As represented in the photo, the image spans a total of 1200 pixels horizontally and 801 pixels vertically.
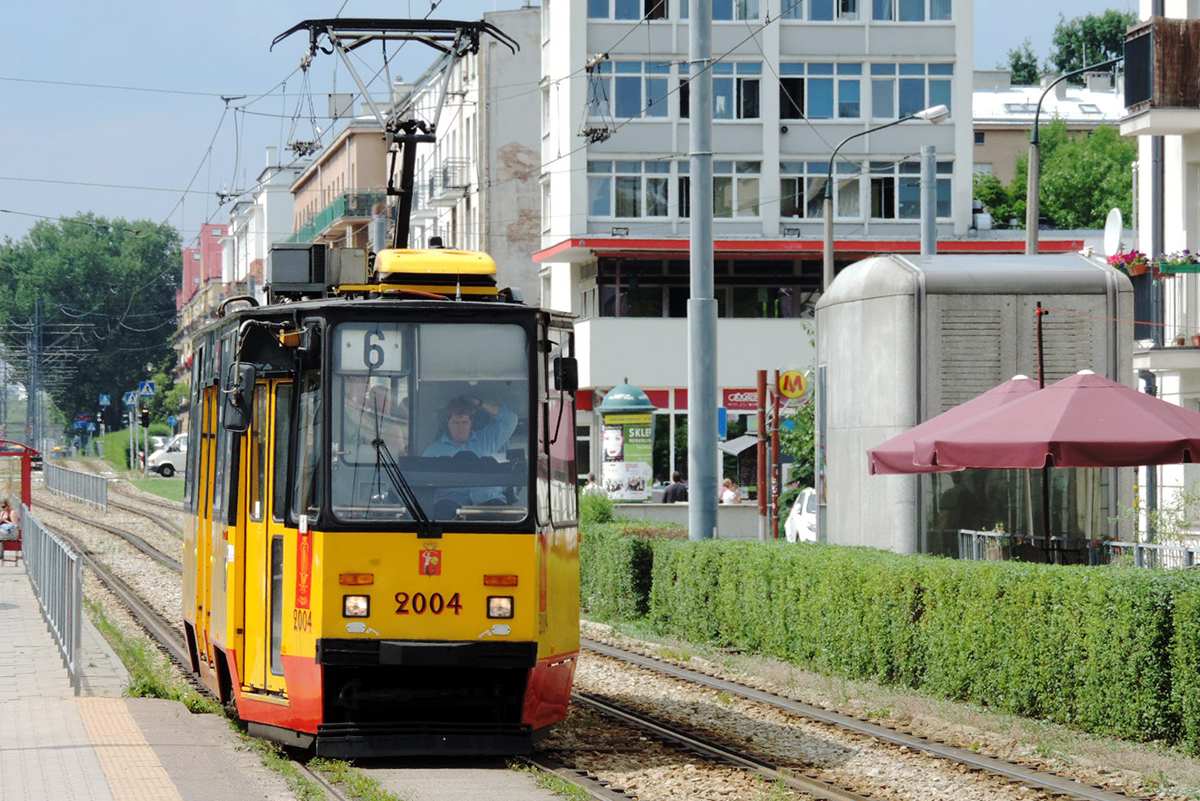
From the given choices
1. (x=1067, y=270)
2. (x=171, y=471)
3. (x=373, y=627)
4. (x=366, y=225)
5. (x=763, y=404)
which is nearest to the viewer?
(x=373, y=627)

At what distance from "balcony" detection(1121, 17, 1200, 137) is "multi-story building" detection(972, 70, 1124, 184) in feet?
153

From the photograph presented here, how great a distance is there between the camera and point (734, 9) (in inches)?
2067

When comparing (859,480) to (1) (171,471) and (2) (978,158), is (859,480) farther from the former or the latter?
(1) (171,471)

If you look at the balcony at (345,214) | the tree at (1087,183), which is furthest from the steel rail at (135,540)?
the tree at (1087,183)

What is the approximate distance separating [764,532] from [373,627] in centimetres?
1365

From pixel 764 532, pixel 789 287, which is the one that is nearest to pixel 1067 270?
pixel 764 532

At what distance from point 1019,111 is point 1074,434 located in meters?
71.6

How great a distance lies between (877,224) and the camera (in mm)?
53719

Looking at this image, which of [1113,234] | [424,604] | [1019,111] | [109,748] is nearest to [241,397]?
[424,604]

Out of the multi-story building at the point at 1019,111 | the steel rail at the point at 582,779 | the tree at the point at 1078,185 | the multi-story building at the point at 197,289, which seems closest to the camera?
the steel rail at the point at 582,779

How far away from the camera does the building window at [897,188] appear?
5366 cm

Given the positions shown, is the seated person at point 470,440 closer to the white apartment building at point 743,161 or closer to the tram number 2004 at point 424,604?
the tram number 2004 at point 424,604

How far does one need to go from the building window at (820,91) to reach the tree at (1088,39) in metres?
39.9

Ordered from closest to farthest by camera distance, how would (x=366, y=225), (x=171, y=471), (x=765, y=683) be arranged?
(x=765, y=683) → (x=366, y=225) → (x=171, y=471)
